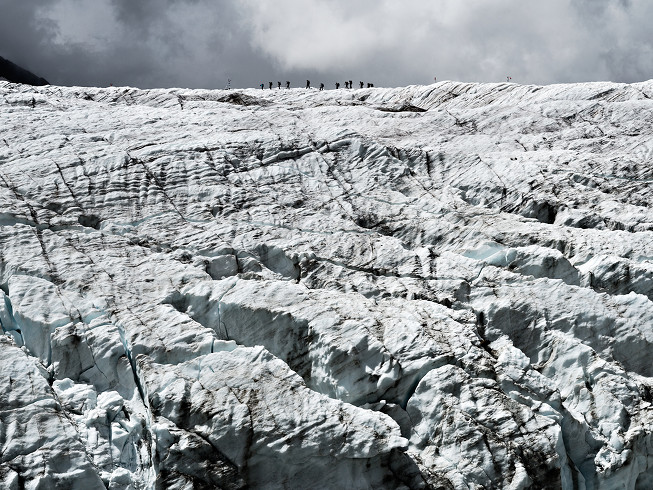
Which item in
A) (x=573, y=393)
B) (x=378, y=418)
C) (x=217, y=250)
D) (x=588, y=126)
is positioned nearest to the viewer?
(x=378, y=418)

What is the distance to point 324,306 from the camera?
31688mm

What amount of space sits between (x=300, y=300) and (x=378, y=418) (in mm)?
7569

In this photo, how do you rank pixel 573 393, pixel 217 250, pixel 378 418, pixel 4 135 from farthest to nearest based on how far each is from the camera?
pixel 4 135 → pixel 217 250 → pixel 573 393 → pixel 378 418

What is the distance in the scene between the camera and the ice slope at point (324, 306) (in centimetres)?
2620

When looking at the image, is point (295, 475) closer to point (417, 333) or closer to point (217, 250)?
point (417, 333)

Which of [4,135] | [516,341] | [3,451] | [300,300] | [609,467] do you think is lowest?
[609,467]

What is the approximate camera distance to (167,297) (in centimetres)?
3288

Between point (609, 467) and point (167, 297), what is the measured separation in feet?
67.5

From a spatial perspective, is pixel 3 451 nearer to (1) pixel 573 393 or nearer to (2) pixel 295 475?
(2) pixel 295 475

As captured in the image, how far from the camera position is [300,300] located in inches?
1270

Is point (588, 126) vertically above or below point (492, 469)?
above

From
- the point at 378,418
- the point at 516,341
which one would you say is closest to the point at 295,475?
the point at 378,418

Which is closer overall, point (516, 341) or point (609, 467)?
point (609, 467)

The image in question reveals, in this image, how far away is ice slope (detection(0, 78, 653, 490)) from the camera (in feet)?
86.0
